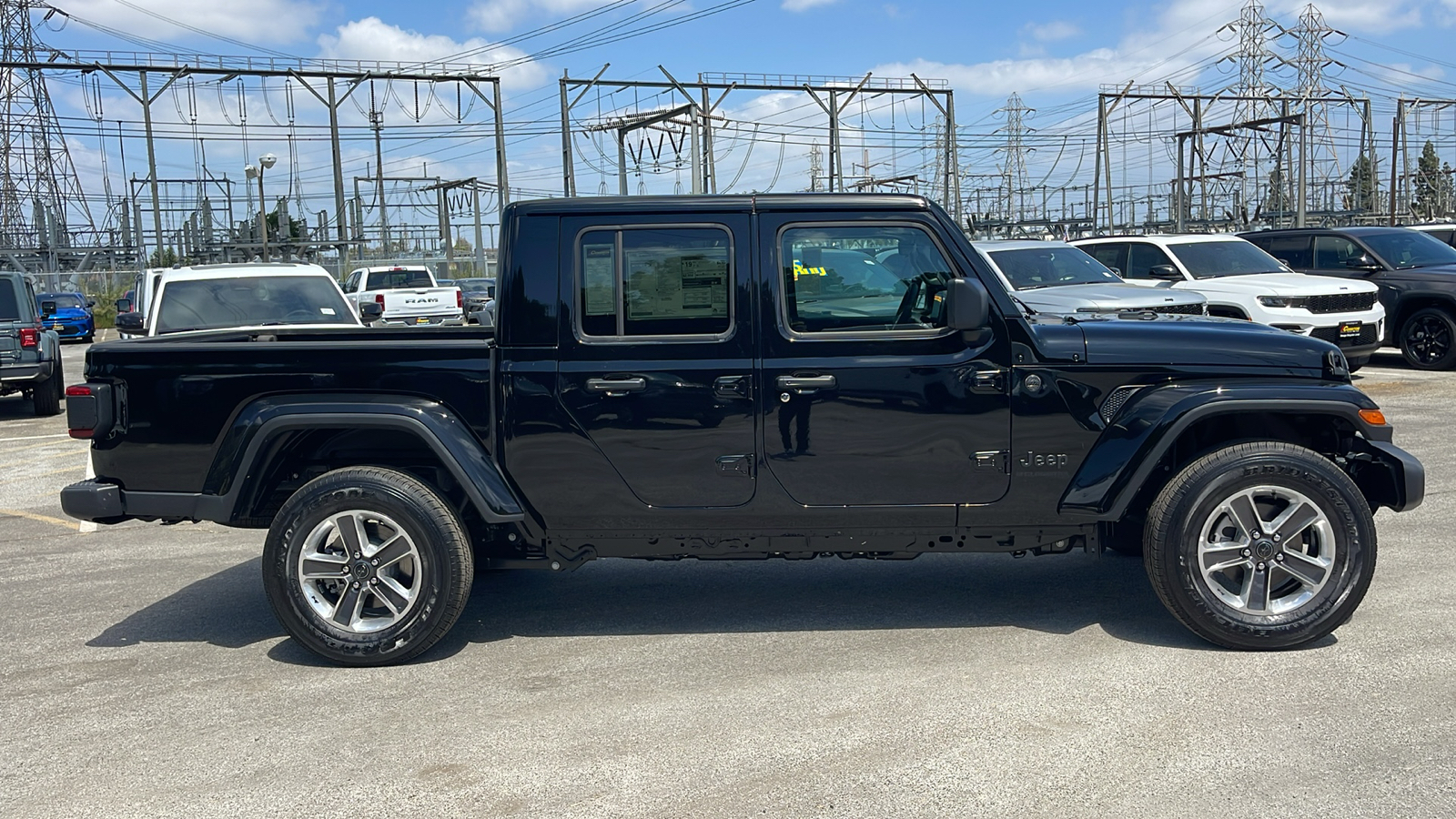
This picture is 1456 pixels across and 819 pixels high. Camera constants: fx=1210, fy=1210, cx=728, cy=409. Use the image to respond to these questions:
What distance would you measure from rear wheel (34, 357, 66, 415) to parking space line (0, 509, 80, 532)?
6871mm

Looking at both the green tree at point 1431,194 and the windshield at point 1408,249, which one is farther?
the green tree at point 1431,194

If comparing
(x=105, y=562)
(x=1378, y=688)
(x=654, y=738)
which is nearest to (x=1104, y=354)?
(x=1378, y=688)

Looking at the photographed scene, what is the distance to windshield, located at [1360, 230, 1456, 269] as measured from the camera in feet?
52.7

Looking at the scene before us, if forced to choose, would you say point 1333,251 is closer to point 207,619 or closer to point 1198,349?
point 1198,349

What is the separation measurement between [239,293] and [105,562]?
5613 mm

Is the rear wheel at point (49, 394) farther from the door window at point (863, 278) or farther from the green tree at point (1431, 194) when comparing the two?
the green tree at point (1431, 194)

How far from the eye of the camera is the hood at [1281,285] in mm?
13773

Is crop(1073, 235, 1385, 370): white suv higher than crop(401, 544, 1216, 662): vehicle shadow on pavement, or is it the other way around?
crop(1073, 235, 1385, 370): white suv

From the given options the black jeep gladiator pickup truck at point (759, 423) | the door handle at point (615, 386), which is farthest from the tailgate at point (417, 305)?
the door handle at point (615, 386)

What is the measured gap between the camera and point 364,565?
5.17 meters

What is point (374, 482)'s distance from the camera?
16.9ft

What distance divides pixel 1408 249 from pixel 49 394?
1799 cm

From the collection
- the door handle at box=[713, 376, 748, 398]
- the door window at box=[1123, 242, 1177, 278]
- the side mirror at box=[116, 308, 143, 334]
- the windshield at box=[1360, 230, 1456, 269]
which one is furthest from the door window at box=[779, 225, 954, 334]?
the windshield at box=[1360, 230, 1456, 269]

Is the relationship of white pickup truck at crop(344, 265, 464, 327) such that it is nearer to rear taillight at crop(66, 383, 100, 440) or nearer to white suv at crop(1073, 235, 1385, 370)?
white suv at crop(1073, 235, 1385, 370)
